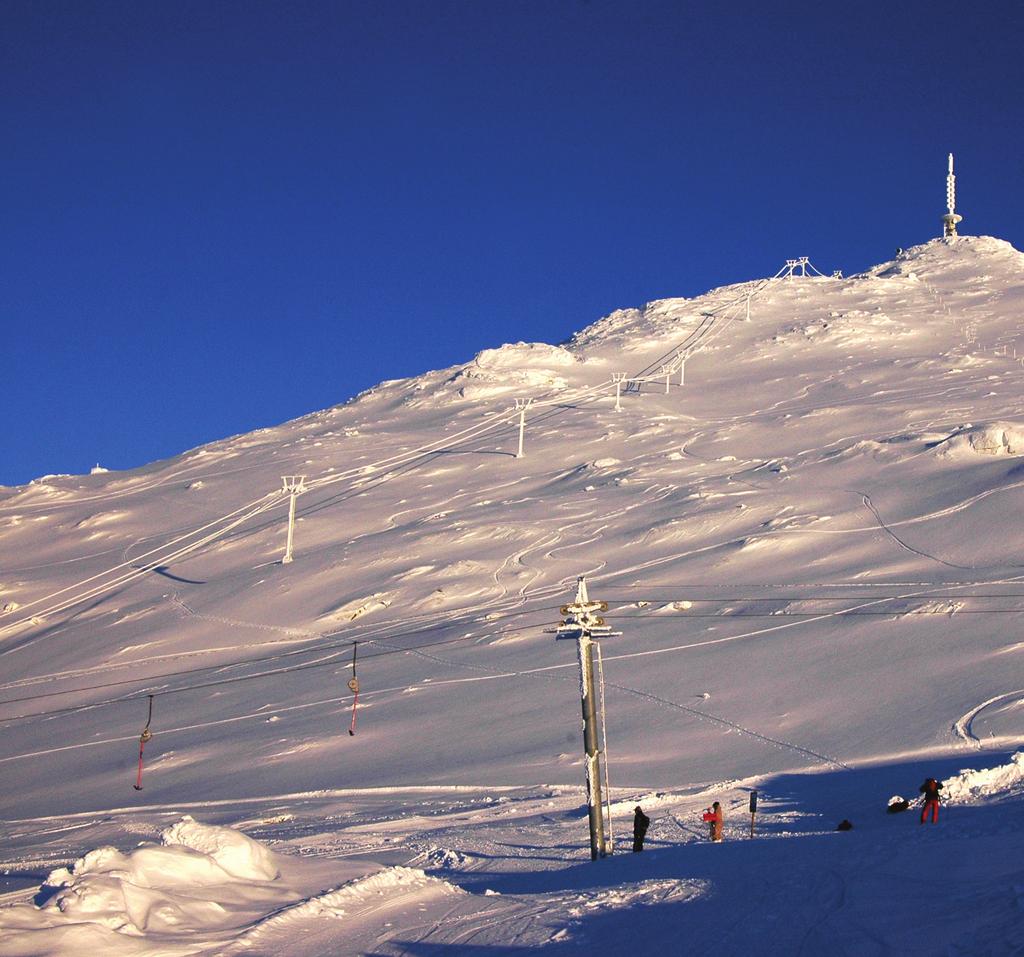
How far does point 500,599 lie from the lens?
4831 centimetres

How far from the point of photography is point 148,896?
581 inches

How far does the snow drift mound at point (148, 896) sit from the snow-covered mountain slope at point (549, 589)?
609 centimetres

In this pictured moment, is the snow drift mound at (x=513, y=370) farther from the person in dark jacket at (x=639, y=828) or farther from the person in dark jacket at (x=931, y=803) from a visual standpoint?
the person in dark jacket at (x=931, y=803)

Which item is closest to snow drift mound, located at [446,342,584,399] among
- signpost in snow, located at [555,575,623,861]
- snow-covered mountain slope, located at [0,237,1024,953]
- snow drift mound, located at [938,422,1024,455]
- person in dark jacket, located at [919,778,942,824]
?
snow-covered mountain slope, located at [0,237,1024,953]

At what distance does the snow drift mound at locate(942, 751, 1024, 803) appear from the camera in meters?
19.4

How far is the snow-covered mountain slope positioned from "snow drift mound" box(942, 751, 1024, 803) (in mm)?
2008

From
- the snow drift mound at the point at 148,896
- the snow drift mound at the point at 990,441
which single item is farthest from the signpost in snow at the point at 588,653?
the snow drift mound at the point at 990,441

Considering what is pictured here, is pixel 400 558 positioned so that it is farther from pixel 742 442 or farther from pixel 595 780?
pixel 595 780

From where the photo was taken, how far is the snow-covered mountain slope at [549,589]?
30.1 metres

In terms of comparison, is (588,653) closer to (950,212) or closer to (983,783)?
(983,783)

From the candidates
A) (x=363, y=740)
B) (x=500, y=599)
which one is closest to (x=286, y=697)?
(x=363, y=740)

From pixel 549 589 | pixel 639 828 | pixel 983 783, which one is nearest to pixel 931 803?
pixel 983 783

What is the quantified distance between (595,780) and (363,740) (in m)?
16.3

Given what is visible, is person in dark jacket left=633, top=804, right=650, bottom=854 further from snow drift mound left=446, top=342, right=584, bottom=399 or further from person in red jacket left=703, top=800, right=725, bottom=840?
snow drift mound left=446, top=342, right=584, bottom=399
